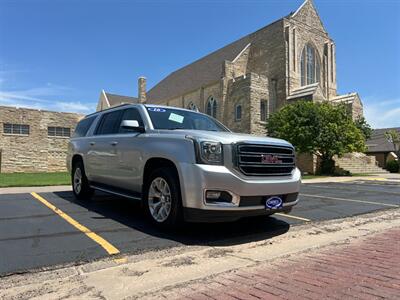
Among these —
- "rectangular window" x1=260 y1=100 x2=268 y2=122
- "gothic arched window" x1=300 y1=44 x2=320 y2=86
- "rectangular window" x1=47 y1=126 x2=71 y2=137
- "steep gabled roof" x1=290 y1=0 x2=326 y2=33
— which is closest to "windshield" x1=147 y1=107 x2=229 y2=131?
"rectangular window" x1=47 y1=126 x2=71 y2=137

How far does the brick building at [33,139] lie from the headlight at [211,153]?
29.7 metres

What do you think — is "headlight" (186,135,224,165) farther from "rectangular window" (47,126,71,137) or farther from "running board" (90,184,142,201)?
"rectangular window" (47,126,71,137)

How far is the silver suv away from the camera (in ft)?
16.9

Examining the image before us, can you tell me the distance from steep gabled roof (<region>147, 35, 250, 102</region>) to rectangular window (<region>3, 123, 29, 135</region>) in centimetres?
2001

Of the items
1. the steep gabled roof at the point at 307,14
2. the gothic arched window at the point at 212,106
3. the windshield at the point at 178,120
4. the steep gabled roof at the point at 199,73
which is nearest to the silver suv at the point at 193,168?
the windshield at the point at 178,120

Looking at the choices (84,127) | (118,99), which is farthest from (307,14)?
(84,127)

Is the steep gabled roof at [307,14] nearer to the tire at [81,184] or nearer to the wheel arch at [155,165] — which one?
the tire at [81,184]

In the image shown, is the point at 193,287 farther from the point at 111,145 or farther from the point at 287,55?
the point at 287,55

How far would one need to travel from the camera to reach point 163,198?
5.71 metres

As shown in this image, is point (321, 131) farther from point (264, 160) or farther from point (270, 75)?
A: point (264, 160)

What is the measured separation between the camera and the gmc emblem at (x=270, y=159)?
5.59 metres

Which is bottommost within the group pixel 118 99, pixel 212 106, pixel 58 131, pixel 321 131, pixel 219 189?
pixel 219 189

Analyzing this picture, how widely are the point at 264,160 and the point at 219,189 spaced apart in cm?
94

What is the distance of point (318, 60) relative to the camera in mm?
41906
